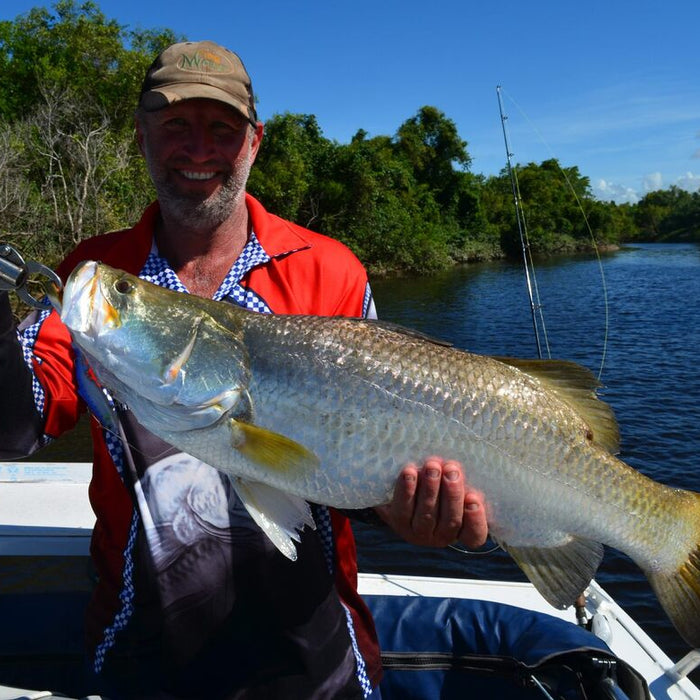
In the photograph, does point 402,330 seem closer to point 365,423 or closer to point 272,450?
point 365,423

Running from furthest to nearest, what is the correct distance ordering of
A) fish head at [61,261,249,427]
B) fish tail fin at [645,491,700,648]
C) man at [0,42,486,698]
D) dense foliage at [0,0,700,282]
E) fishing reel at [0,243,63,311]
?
dense foliage at [0,0,700,282], fish tail fin at [645,491,700,648], man at [0,42,486,698], fish head at [61,261,249,427], fishing reel at [0,243,63,311]

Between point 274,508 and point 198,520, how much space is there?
36 cm

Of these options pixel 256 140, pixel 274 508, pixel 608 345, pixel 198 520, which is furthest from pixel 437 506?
pixel 608 345

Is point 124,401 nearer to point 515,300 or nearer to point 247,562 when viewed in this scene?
point 247,562

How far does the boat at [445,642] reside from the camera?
2758 mm

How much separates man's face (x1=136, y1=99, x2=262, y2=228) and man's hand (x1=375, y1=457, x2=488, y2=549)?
1295mm

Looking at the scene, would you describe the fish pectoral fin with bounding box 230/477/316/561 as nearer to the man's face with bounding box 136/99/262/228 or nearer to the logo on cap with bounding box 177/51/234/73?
the man's face with bounding box 136/99/262/228

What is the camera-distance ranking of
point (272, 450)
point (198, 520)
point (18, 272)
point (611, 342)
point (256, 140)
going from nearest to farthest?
point (18, 272) → point (272, 450) → point (198, 520) → point (256, 140) → point (611, 342)

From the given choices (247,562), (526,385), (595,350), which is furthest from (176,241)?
(595,350)

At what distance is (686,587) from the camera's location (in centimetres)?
236

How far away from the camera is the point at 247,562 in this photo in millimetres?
2295

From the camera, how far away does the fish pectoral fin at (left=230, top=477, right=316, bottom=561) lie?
2.06 m

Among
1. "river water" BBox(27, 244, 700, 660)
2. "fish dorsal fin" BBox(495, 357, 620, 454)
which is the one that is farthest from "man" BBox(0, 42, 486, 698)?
"river water" BBox(27, 244, 700, 660)

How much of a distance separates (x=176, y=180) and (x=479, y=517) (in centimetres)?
171
